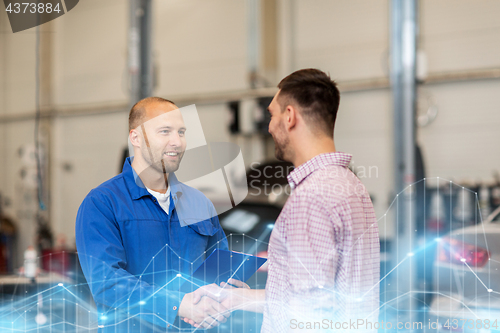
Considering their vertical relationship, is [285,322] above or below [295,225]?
below

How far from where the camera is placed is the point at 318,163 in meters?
1.16

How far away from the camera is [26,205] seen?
19.0 feet

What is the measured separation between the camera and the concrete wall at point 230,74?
13.9ft

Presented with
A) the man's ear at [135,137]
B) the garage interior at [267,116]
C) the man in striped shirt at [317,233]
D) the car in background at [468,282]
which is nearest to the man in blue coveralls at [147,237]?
the man's ear at [135,137]

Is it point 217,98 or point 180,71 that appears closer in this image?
point 217,98

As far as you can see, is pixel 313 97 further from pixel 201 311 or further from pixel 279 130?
pixel 201 311

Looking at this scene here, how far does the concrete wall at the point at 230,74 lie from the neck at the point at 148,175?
2.66 meters

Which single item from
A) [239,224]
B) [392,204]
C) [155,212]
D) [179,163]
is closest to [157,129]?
[179,163]

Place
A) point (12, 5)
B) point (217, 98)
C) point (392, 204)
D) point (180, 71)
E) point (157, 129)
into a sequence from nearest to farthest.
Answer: point (157, 129) < point (12, 5) < point (392, 204) < point (217, 98) < point (180, 71)

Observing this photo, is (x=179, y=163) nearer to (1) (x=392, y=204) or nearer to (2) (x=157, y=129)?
(2) (x=157, y=129)

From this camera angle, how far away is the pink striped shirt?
107 centimetres

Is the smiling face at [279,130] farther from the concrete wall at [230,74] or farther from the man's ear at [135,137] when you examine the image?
the concrete wall at [230,74]

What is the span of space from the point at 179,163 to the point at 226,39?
13.3ft

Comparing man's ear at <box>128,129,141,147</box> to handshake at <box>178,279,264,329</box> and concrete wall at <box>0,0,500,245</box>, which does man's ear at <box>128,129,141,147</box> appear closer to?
handshake at <box>178,279,264,329</box>
